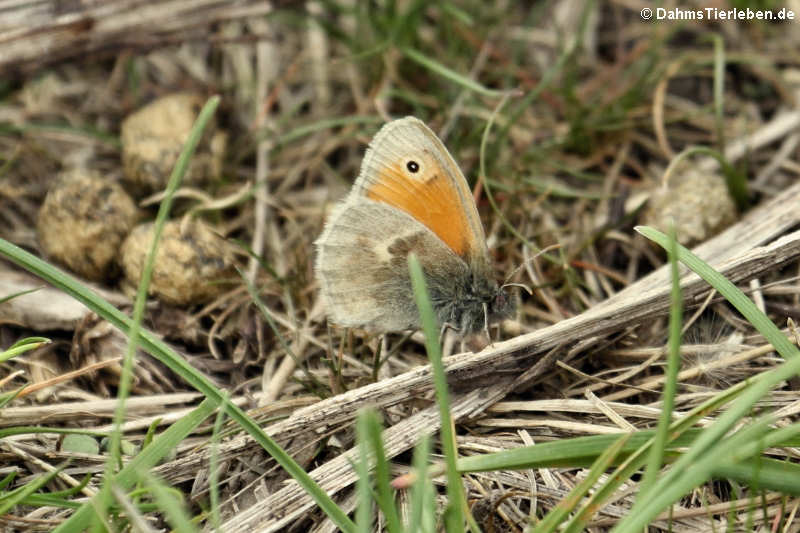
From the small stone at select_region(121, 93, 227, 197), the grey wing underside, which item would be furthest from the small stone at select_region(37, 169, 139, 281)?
the grey wing underside

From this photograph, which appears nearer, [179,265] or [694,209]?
[179,265]

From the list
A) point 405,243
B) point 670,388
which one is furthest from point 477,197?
point 670,388

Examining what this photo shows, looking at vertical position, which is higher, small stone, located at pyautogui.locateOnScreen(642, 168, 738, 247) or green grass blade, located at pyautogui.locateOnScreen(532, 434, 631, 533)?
small stone, located at pyautogui.locateOnScreen(642, 168, 738, 247)

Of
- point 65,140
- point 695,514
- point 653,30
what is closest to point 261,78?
point 65,140

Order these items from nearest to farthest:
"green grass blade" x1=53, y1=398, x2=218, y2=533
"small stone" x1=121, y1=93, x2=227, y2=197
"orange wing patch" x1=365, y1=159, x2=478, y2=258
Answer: "green grass blade" x1=53, y1=398, x2=218, y2=533 → "orange wing patch" x1=365, y1=159, x2=478, y2=258 → "small stone" x1=121, y1=93, x2=227, y2=197

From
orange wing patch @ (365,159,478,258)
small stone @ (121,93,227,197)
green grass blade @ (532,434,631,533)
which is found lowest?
green grass blade @ (532,434,631,533)

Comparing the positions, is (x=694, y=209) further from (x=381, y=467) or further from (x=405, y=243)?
(x=381, y=467)

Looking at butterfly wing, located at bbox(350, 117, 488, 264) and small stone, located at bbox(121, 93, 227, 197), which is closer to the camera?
butterfly wing, located at bbox(350, 117, 488, 264)

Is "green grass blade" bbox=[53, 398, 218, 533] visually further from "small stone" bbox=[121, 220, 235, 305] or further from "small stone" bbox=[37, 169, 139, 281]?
"small stone" bbox=[37, 169, 139, 281]
